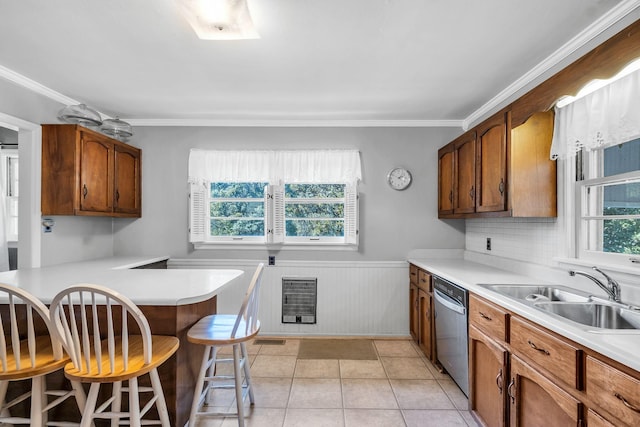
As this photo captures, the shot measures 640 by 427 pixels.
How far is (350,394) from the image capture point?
258 centimetres

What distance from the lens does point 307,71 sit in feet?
8.52

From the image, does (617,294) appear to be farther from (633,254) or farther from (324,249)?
(324,249)

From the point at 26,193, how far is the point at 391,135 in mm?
3533

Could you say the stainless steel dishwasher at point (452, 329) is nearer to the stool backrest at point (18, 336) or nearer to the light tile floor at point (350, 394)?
the light tile floor at point (350, 394)

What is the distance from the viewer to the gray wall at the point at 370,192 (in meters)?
3.85

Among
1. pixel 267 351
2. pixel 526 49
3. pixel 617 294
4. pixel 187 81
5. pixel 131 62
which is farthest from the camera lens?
pixel 267 351

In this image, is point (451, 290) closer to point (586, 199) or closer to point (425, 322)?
point (425, 322)

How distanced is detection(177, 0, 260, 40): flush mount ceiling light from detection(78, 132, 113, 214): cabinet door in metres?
1.81

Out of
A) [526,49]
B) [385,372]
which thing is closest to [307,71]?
[526,49]

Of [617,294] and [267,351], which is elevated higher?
[617,294]

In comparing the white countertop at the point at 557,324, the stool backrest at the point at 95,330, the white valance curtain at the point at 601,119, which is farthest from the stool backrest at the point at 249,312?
the white valance curtain at the point at 601,119

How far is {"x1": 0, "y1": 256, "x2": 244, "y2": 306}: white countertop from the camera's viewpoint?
1787 millimetres

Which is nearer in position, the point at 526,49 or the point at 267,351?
the point at 526,49

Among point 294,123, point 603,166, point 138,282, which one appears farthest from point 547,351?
point 294,123
